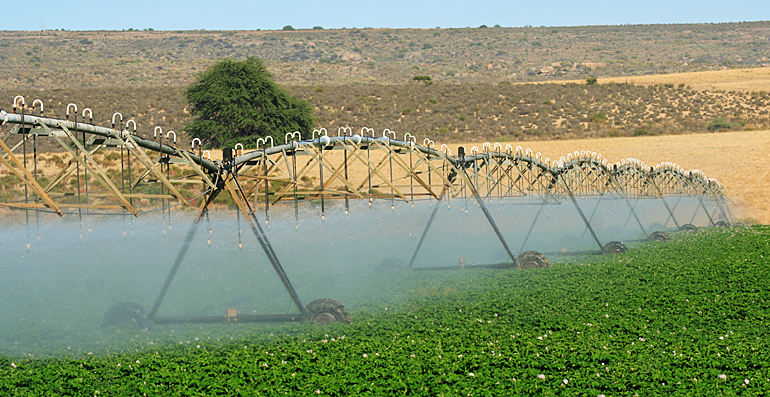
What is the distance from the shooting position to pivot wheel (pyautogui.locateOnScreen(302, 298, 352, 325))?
428 inches

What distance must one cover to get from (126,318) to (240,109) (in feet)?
106

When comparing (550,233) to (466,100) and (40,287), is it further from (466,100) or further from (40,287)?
(466,100)

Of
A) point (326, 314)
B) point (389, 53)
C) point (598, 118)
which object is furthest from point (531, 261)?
point (389, 53)

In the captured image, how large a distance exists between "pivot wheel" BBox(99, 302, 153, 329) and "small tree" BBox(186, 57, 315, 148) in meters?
29.1

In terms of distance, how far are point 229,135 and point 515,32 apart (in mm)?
88660

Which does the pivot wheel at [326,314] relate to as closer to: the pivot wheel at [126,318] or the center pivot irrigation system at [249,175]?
the center pivot irrigation system at [249,175]

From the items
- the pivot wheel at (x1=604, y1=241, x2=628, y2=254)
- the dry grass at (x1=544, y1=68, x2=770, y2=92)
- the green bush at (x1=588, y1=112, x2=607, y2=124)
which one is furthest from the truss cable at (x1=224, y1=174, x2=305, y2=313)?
the dry grass at (x1=544, y1=68, x2=770, y2=92)

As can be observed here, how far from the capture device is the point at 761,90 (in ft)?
222

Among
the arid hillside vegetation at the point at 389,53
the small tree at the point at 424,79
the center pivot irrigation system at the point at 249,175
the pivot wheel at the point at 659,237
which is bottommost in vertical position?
the pivot wheel at the point at 659,237

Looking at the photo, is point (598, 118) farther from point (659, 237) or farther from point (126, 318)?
point (126, 318)

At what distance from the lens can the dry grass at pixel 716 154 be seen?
36750 millimetres

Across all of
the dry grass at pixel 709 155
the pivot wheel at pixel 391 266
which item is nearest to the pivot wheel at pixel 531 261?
the pivot wheel at pixel 391 266

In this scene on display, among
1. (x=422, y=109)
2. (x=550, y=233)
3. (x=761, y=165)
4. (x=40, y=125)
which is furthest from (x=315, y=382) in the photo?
(x=422, y=109)

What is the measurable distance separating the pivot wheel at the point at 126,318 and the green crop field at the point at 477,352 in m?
0.35
